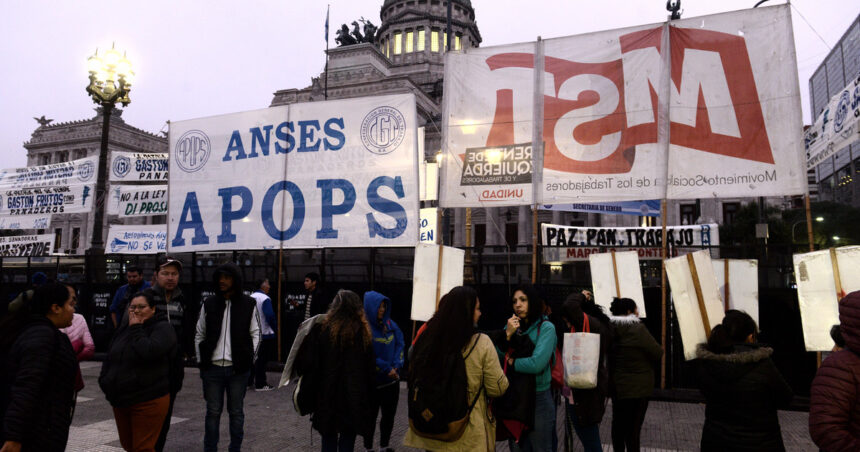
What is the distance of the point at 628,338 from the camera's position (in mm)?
5566

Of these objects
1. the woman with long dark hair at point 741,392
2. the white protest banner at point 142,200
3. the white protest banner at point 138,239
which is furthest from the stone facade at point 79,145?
the woman with long dark hair at point 741,392

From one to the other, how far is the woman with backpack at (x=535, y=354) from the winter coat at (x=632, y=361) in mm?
1195

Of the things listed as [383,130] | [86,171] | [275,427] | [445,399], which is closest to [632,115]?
[383,130]

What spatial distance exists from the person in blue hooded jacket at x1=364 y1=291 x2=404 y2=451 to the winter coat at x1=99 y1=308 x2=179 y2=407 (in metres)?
2.13

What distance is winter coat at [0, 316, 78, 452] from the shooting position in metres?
3.29

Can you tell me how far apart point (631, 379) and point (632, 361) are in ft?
0.61

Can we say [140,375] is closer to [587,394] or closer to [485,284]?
[587,394]

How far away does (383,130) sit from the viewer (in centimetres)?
1048

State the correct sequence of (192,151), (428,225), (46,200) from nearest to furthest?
(192,151) < (428,225) < (46,200)

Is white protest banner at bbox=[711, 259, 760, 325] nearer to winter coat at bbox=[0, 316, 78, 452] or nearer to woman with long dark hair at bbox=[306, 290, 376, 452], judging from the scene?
woman with long dark hair at bbox=[306, 290, 376, 452]

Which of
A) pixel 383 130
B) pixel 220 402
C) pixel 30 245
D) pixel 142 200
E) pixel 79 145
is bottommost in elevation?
pixel 220 402

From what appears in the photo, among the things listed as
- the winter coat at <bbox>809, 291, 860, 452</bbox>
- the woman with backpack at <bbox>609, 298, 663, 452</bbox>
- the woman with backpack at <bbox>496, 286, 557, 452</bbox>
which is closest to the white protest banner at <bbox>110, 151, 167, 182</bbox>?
the woman with backpack at <bbox>496, 286, 557, 452</bbox>

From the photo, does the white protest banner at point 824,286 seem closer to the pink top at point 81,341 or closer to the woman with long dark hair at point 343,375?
the woman with long dark hair at point 343,375

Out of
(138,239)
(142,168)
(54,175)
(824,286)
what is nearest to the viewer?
(824,286)
